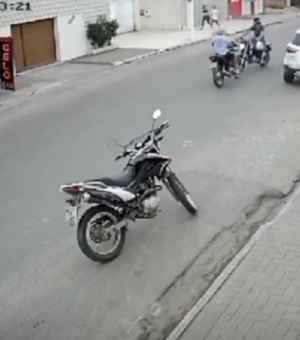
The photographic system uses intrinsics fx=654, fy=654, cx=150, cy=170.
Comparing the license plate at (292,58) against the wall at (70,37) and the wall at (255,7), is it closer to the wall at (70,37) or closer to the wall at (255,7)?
the wall at (70,37)

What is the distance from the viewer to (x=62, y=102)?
16609 mm

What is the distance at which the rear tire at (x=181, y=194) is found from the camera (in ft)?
27.7

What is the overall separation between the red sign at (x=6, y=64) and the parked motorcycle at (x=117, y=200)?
10.8 m

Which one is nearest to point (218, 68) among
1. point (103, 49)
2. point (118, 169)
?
point (118, 169)

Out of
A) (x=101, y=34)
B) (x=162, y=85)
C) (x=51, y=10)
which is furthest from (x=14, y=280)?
(x=101, y=34)

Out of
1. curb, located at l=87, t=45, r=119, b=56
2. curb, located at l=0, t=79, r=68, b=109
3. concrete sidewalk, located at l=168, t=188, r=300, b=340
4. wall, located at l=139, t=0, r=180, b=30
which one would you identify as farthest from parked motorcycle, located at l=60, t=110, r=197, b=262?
wall, located at l=139, t=0, r=180, b=30

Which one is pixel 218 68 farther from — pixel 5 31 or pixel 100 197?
pixel 100 197

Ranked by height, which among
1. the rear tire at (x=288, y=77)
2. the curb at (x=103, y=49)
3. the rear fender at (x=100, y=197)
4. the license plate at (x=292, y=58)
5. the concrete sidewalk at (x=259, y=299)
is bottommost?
the concrete sidewalk at (x=259, y=299)

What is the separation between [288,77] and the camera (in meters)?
17.9

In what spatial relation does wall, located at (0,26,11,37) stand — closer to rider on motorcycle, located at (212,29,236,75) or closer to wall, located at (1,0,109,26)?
wall, located at (1,0,109,26)

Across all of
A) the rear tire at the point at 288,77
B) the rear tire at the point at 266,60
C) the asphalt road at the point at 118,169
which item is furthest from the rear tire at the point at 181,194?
the rear tire at the point at 266,60

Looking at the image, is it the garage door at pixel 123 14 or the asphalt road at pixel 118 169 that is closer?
the asphalt road at pixel 118 169

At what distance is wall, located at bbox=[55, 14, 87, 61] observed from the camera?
23344 mm

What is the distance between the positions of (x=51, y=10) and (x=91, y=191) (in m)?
16.7
